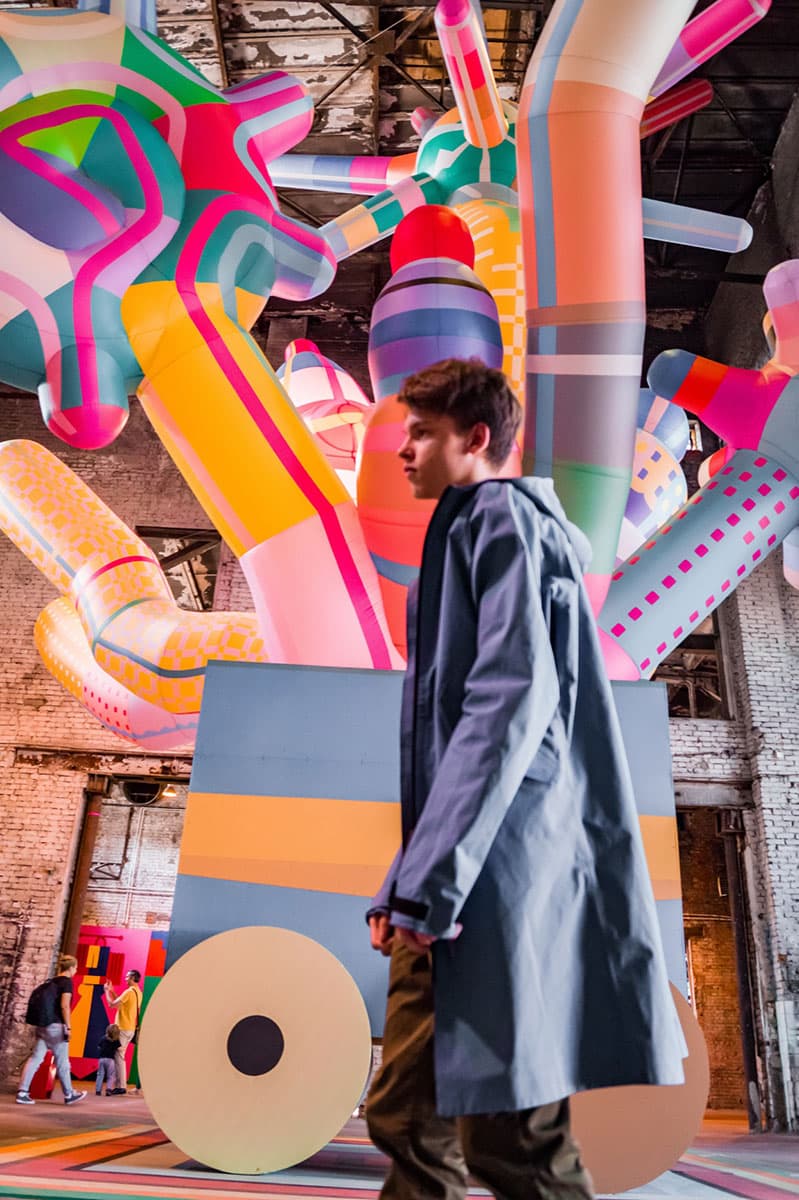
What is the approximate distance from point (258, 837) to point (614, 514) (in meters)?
1.22

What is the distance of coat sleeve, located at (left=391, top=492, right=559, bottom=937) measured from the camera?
0.89m

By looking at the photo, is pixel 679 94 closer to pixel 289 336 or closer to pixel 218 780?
pixel 218 780

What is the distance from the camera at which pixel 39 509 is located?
3.50 meters

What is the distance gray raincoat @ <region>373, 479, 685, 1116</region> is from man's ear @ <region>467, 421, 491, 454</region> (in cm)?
9

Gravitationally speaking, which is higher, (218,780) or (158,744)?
(158,744)

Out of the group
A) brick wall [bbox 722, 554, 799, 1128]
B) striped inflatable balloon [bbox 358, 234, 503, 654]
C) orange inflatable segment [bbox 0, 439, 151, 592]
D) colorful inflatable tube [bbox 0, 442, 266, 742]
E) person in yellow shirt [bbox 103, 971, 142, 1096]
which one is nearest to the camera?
striped inflatable balloon [bbox 358, 234, 503, 654]

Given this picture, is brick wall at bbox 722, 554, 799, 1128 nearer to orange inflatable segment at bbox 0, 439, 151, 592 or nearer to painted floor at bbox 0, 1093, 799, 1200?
painted floor at bbox 0, 1093, 799, 1200

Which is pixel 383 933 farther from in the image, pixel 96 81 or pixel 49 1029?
pixel 49 1029

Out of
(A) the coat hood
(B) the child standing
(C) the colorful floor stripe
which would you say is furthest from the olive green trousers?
(B) the child standing

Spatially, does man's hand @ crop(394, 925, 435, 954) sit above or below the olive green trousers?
above

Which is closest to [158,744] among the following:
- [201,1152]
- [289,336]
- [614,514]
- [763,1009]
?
[201,1152]

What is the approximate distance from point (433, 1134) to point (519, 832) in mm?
300

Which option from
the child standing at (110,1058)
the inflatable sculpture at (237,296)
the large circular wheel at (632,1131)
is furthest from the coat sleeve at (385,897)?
the child standing at (110,1058)

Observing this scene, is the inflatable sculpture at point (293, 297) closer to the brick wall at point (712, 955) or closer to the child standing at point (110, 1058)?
the child standing at point (110, 1058)
